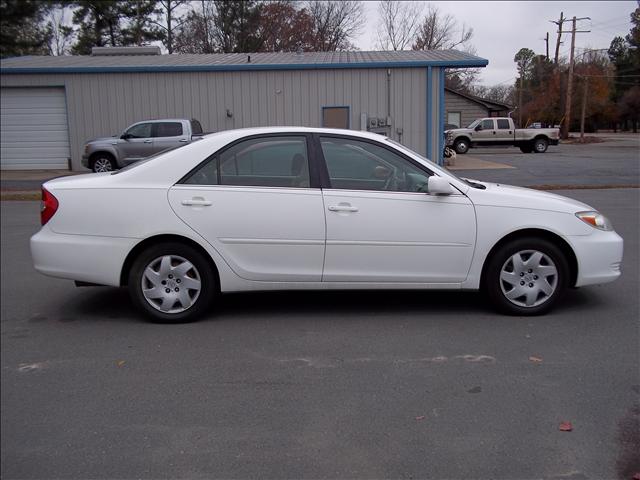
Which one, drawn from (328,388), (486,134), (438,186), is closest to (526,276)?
(438,186)

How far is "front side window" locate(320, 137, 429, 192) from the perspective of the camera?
5.35 metres

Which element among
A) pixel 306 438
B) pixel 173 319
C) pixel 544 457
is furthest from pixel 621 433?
pixel 173 319

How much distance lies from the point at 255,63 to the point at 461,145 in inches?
558

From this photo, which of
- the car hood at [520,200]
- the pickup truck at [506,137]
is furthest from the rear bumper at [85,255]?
the pickup truck at [506,137]

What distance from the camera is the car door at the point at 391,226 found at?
523 cm

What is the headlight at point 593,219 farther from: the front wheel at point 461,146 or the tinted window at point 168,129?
the front wheel at point 461,146

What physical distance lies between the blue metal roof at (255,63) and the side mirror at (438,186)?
15.5 m

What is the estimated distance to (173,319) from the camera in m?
5.30

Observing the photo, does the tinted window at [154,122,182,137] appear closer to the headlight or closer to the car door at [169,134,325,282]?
the car door at [169,134,325,282]

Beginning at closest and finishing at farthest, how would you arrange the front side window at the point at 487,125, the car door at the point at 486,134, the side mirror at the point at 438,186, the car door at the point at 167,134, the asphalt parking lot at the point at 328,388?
the asphalt parking lot at the point at 328,388, the side mirror at the point at 438,186, the car door at the point at 167,134, the front side window at the point at 487,125, the car door at the point at 486,134

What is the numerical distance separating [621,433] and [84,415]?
9.75 feet

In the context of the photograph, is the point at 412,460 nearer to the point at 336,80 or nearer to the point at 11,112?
the point at 336,80

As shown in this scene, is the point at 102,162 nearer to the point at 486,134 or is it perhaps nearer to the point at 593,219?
the point at 593,219

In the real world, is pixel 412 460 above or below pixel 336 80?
below
